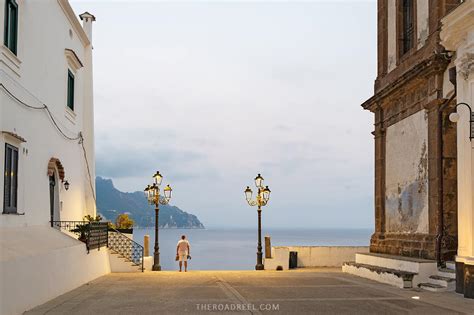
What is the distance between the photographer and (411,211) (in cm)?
2117

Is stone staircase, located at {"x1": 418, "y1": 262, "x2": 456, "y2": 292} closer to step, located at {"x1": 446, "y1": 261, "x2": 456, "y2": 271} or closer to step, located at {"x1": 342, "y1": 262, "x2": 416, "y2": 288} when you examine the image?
step, located at {"x1": 446, "y1": 261, "x2": 456, "y2": 271}

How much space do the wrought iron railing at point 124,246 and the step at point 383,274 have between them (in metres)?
7.69

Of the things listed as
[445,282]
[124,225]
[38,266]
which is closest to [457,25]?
[445,282]

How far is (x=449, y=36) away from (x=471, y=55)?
115cm

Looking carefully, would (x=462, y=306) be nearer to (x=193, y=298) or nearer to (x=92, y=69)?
(x=193, y=298)

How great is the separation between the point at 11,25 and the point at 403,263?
1229 cm

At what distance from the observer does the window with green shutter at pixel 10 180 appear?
51.0 ft

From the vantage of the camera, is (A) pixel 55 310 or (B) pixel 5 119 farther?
(B) pixel 5 119

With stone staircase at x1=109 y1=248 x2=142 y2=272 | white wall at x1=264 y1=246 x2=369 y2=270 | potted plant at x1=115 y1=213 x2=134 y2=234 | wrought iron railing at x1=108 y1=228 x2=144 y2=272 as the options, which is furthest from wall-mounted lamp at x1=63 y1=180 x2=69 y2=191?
white wall at x1=264 y1=246 x2=369 y2=270

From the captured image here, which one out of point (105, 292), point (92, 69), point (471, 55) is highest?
point (92, 69)

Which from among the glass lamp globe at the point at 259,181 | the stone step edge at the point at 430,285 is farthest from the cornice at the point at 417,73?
the glass lamp globe at the point at 259,181

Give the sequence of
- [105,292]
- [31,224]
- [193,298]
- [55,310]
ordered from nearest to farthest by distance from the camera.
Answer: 1. [55,310]
2. [193,298]
3. [105,292]
4. [31,224]

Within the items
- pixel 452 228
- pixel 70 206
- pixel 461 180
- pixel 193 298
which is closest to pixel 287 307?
pixel 193 298

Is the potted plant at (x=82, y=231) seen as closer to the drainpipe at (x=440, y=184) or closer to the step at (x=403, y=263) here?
the step at (x=403, y=263)
